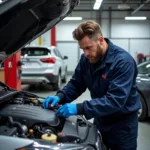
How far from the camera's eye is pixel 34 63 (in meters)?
7.46

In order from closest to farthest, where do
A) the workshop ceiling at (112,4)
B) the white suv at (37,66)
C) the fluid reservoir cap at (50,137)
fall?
the fluid reservoir cap at (50,137) < the white suv at (37,66) < the workshop ceiling at (112,4)

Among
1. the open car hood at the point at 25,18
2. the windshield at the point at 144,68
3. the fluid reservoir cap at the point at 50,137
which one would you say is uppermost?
the open car hood at the point at 25,18

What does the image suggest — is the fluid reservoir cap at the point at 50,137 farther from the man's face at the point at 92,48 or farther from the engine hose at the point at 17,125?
the man's face at the point at 92,48

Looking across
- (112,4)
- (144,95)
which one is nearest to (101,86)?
(144,95)

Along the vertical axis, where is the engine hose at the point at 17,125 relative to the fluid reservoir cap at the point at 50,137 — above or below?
above

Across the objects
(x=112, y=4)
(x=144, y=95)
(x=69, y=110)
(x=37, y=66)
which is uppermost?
(x=112, y=4)

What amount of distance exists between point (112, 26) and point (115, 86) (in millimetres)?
15081

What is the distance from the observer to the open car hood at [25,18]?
1.57 m

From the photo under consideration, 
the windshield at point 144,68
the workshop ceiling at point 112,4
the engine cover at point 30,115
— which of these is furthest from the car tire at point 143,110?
the workshop ceiling at point 112,4

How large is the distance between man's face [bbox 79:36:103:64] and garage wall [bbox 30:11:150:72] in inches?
559

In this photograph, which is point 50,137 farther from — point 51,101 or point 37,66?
point 37,66

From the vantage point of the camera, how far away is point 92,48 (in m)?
2.03

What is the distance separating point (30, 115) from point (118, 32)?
1516 cm

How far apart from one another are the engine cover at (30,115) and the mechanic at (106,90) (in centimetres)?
10
